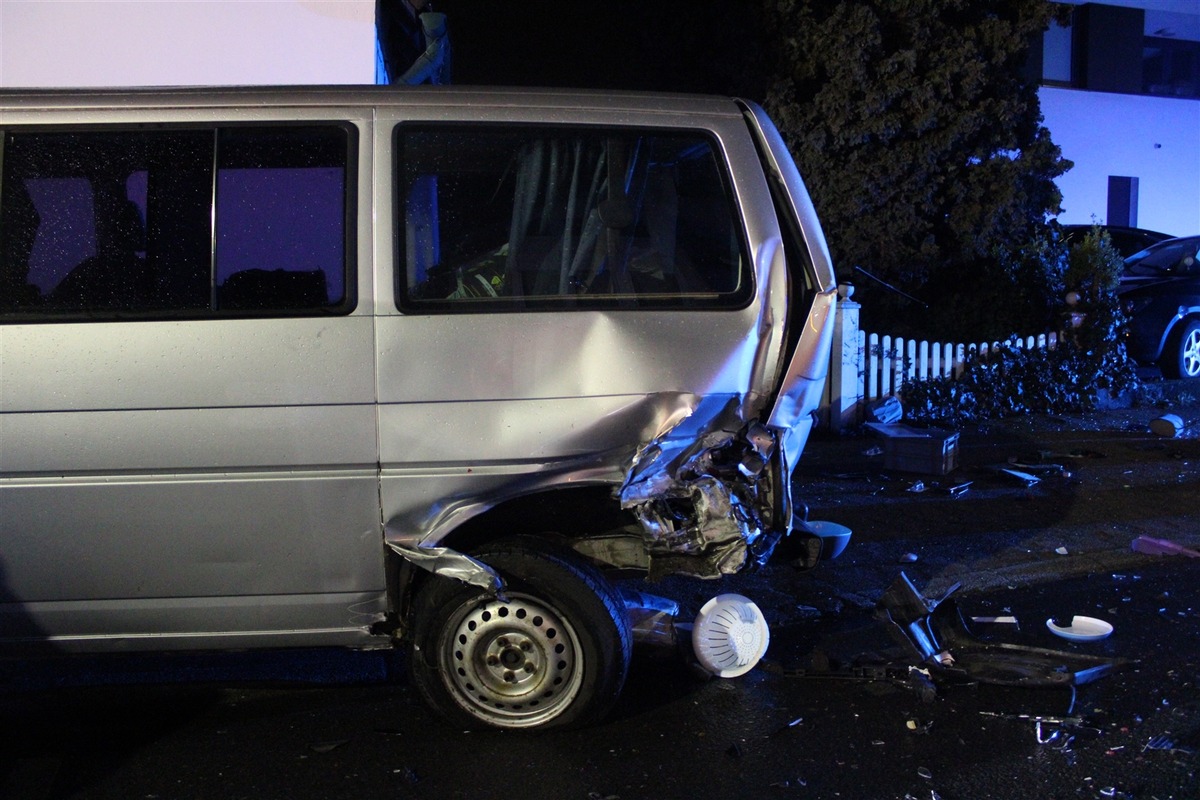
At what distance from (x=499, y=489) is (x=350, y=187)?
3.94ft

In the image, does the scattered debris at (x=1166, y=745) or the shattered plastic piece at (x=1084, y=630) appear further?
the shattered plastic piece at (x=1084, y=630)

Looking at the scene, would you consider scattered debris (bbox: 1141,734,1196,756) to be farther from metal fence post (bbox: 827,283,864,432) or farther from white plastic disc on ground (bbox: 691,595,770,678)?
metal fence post (bbox: 827,283,864,432)

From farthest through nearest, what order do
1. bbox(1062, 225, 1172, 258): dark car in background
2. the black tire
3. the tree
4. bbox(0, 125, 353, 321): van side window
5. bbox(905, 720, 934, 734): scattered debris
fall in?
1. bbox(1062, 225, 1172, 258): dark car in background
2. the black tire
3. the tree
4. bbox(905, 720, 934, 734): scattered debris
5. bbox(0, 125, 353, 321): van side window

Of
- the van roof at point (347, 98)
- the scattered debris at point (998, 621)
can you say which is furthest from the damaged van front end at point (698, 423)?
the scattered debris at point (998, 621)

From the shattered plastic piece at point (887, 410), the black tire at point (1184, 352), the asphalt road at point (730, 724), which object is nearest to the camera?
the asphalt road at point (730, 724)

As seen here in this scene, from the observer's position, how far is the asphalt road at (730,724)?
11.7 ft

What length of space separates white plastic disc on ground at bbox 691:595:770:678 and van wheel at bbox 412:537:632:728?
0.54m

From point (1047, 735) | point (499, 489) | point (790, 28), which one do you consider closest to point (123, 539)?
point (499, 489)

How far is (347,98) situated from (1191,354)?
11534 mm

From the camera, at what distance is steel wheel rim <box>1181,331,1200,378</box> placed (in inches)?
480

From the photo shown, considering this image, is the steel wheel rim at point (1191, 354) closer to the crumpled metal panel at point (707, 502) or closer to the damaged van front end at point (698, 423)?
the damaged van front end at point (698, 423)

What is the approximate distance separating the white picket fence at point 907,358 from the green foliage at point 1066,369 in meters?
0.08

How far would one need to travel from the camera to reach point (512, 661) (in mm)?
3887

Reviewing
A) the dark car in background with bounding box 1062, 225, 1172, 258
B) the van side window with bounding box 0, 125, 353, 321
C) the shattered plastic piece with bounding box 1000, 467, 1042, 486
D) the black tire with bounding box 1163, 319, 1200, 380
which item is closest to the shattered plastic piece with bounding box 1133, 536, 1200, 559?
the shattered plastic piece with bounding box 1000, 467, 1042, 486
